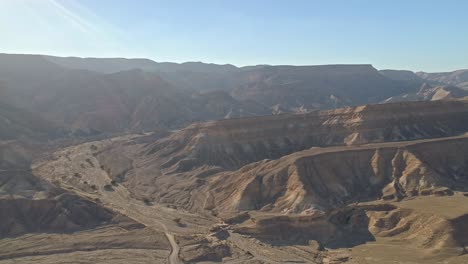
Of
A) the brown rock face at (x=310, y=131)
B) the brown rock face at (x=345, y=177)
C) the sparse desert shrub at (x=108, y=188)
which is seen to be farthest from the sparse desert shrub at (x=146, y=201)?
the brown rock face at (x=310, y=131)

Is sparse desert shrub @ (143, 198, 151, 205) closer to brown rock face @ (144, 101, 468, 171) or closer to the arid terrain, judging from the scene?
the arid terrain

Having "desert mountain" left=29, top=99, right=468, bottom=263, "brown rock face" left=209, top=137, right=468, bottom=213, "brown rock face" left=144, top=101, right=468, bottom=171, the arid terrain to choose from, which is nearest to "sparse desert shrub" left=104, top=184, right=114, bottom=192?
"desert mountain" left=29, top=99, right=468, bottom=263

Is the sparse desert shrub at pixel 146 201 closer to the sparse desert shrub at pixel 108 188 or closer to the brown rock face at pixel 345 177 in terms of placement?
the sparse desert shrub at pixel 108 188

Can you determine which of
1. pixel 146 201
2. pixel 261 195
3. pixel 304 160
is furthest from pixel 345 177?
pixel 146 201

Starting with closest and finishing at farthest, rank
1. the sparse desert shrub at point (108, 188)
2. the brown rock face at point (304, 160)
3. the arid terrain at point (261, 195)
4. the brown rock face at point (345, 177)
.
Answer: the arid terrain at point (261, 195)
the brown rock face at point (345, 177)
the brown rock face at point (304, 160)
the sparse desert shrub at point (108, 188)

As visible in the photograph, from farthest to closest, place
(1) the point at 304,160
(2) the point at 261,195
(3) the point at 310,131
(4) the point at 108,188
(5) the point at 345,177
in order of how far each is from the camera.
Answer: (3) the point at 310,131
(4) the point at 108,188
(1) the point at 304,160
(5) the point at 345,177
(2) the point at 261,195

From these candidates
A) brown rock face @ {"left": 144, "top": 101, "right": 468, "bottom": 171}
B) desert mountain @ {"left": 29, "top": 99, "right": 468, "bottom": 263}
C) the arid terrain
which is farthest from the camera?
brown rock face @ {"left": 144, "top": 101, "right": 468, "bottom": 171}

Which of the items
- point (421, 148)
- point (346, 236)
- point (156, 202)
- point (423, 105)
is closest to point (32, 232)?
point (156, 202)

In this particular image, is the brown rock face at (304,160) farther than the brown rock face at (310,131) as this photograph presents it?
No

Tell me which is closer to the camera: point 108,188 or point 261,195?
point 261,195

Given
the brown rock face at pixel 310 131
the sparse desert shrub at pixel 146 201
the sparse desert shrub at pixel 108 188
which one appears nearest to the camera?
the sparse desert shrub at pixel 146 201

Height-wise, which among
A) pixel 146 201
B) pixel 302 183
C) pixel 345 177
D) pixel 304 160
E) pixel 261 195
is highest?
pixel 304 160

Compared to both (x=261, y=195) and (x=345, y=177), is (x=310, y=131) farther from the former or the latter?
(x=261, y=195)
